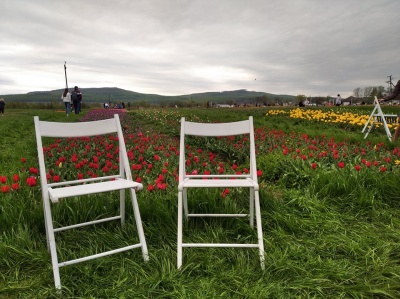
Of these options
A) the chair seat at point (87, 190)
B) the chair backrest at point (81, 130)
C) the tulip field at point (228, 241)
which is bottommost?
the tulip field at point (228, 241)

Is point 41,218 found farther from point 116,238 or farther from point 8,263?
point 116,238

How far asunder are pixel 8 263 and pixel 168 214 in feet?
4.14

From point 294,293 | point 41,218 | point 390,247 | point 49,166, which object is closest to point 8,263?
point 41,218

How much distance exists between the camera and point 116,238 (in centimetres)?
270

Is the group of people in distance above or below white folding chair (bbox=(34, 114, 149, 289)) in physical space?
above

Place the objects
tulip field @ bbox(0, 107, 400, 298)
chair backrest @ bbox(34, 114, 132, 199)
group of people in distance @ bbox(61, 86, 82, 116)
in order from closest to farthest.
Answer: tulip field @ bbox(0, 107, 400, 298)
chair backrest @ bbox(34, 114, 132, 199)
group of people in distance @ bbox(61, 86, 82, 116)

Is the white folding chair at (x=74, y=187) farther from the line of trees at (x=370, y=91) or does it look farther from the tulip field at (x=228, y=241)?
the line of trees at (x=370, y=91)

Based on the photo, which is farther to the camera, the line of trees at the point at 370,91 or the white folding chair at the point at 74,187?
the line of trees at the point at 370,91

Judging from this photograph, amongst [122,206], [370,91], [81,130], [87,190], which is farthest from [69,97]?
[370,91]

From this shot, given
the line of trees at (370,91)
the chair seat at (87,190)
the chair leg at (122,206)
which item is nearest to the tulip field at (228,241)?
the chair leg at (122,206)

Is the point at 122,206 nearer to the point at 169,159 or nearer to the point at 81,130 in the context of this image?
the point at 81,130

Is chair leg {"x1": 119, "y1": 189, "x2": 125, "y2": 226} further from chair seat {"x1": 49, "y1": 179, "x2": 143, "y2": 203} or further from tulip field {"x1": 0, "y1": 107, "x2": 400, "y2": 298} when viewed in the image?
chair seat {"x1": 49, "y1": 179, "x2": 143, "y2": 203}

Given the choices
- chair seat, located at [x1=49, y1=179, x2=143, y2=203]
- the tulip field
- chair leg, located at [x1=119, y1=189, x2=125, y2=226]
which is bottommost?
the tulip field

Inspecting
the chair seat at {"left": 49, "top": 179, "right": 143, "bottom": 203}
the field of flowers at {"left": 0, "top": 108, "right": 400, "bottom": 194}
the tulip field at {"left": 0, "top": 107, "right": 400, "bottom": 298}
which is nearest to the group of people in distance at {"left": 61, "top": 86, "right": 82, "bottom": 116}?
the field of flowers at {"left": 0, "top": 108, "right": 400, "bottom": 194}
